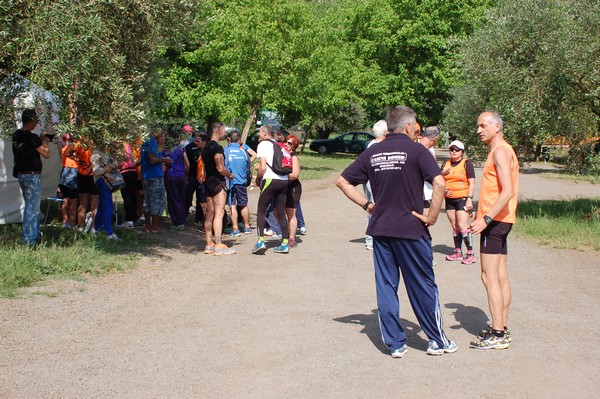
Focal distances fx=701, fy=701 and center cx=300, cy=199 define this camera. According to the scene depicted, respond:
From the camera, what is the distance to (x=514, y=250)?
11.8 metres

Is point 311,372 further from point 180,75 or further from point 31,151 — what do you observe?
point 180,75

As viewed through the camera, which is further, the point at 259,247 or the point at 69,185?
the point at 69,185

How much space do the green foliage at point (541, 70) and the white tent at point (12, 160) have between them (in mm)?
9365

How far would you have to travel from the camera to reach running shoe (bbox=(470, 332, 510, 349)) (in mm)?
6219

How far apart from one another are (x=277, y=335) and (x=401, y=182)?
6.35 feet

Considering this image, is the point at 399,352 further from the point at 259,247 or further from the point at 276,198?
the point at 276,198

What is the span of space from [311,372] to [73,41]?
5195mm

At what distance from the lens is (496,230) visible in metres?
6.20

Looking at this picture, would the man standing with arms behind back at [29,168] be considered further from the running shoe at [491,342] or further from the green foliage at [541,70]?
the green foliage at [541,70]

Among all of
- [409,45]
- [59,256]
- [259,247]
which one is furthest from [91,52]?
[409,45]

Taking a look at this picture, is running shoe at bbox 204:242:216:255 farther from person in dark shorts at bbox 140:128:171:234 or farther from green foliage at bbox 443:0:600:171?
green foliage at bbox 443:0:600:171

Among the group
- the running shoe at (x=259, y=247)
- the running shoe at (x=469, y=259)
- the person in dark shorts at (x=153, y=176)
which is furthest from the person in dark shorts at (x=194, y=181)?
the running shoe at (x=469, y=259)

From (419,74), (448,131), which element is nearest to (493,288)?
(448,131)

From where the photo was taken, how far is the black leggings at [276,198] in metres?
11.1
